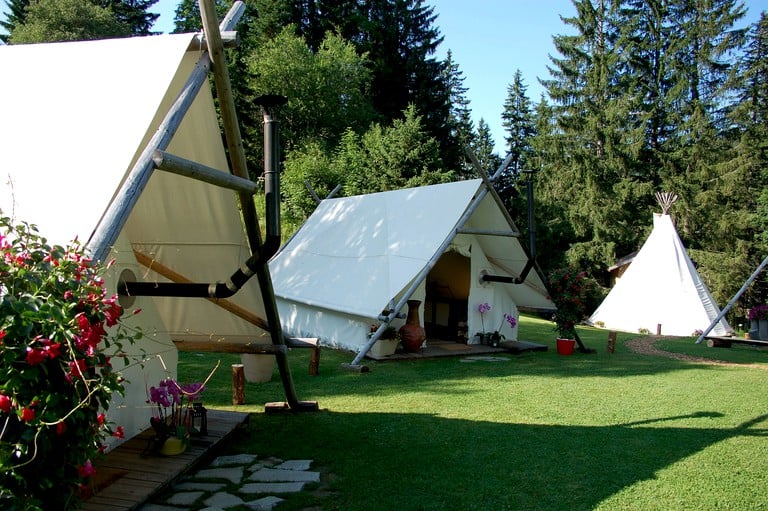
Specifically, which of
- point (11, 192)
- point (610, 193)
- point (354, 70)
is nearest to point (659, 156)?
point (610, 193)

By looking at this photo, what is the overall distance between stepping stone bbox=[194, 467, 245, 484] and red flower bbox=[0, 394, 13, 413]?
2.24 m

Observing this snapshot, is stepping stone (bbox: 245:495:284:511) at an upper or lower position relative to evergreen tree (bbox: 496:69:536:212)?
lower

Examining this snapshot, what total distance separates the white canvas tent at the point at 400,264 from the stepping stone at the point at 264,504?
196 inches

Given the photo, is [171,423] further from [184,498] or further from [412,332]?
[412,332]

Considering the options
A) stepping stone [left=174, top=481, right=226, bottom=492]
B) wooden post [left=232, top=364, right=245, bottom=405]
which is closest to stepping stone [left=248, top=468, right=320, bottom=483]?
stepping stone [left=174, top=481, right=226, bottom=492]

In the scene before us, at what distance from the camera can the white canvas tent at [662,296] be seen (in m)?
16.0

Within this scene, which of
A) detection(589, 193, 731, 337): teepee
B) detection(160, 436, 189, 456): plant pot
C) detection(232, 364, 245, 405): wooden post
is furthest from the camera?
detection(589, 193, 731, 337): teepee

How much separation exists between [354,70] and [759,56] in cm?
1778

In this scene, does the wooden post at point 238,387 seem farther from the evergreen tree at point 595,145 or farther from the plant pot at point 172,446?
the evergreen tree at point 595,145

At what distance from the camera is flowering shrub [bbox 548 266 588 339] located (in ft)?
33.1

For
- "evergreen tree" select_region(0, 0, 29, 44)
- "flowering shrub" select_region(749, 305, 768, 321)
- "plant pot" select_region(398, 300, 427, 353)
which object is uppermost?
"evergreen tree" select_region(0, 0, 29, 44)

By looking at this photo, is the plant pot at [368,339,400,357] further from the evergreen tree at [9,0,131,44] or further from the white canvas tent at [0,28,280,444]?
the evergreen tree at [9,0,131,44]

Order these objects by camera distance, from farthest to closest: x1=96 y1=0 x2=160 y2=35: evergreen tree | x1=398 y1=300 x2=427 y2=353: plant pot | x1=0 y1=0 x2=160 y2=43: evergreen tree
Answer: x1=96 y1=0 x2=160 y2=35: evergreen tree < x1=0 y1=0 x2=160 y2=43: evergreen tree < x1=398 y1=300 x2=427 y2=353: plant pot

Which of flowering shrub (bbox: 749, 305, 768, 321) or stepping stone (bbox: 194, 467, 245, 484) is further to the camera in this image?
flowering shrub (bbox: 749, 305, 768, 321)
